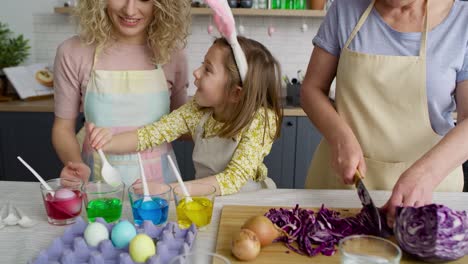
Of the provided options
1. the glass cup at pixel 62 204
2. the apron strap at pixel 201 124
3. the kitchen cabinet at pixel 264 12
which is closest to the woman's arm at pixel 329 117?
the apron strap at pixel 201 124

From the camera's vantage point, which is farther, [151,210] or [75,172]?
[75,172]

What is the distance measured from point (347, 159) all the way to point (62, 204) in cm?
73

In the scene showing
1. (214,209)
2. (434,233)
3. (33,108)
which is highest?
(434,233)

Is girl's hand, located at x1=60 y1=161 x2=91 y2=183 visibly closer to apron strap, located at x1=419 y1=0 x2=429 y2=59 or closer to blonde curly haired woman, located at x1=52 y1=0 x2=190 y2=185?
blonde curly haired woman, located at x1=52 y1=0 x2=190 y2=185

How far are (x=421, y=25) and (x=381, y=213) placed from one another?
2.08ft

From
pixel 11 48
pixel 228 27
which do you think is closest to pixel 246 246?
pixel 228 27

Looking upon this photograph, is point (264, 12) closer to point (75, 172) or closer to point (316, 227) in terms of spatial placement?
point (75, 172)

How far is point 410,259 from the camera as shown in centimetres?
104

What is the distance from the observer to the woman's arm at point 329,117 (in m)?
1.26

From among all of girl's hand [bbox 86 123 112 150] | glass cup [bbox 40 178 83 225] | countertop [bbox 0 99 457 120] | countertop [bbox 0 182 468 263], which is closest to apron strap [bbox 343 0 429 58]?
countertop [bbox 0 182 468 263]

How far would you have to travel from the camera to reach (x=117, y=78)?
5.65 ft

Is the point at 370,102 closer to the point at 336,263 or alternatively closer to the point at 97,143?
the point at 336,263

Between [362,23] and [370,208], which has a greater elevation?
[362,23]

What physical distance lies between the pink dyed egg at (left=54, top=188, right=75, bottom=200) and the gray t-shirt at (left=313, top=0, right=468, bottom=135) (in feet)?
2.92
